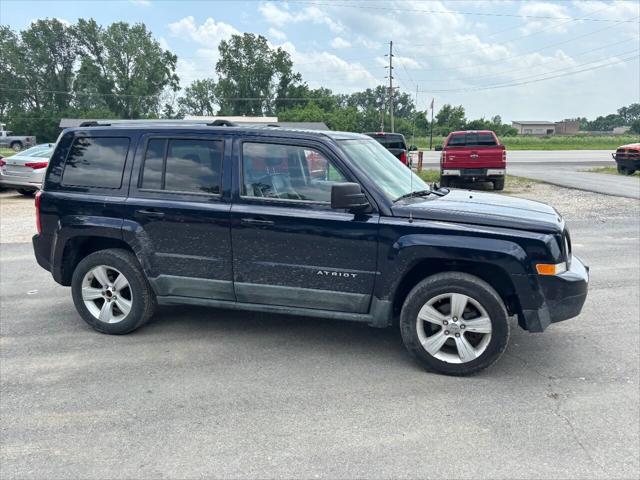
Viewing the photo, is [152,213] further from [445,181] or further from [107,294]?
[445,181]

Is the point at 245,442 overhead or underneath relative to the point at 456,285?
underneath

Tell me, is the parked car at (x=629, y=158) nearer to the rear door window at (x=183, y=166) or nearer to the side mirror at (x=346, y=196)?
the side mirror at (x=346, y=196)

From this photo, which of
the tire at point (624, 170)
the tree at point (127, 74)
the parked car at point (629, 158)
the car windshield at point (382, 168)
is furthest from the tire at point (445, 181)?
the tree at point (127, 74)

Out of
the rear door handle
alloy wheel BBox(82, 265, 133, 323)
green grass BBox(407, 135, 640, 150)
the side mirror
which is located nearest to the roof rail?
the rear door handle

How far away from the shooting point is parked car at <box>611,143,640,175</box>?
21531 mm

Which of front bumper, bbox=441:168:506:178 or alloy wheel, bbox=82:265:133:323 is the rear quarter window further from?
front bumper, bbox=441:168:506:178

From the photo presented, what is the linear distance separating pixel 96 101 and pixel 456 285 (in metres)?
95.8

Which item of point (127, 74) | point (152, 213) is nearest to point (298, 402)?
point (152, 213)

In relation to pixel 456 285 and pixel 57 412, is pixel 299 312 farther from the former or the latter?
pixel 57 412

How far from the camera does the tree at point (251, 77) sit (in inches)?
3716

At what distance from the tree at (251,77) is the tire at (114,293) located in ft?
305

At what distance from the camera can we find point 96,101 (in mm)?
88688

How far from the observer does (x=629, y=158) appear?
21812 millimetres

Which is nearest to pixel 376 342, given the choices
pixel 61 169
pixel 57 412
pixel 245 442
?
pixel 245 442
